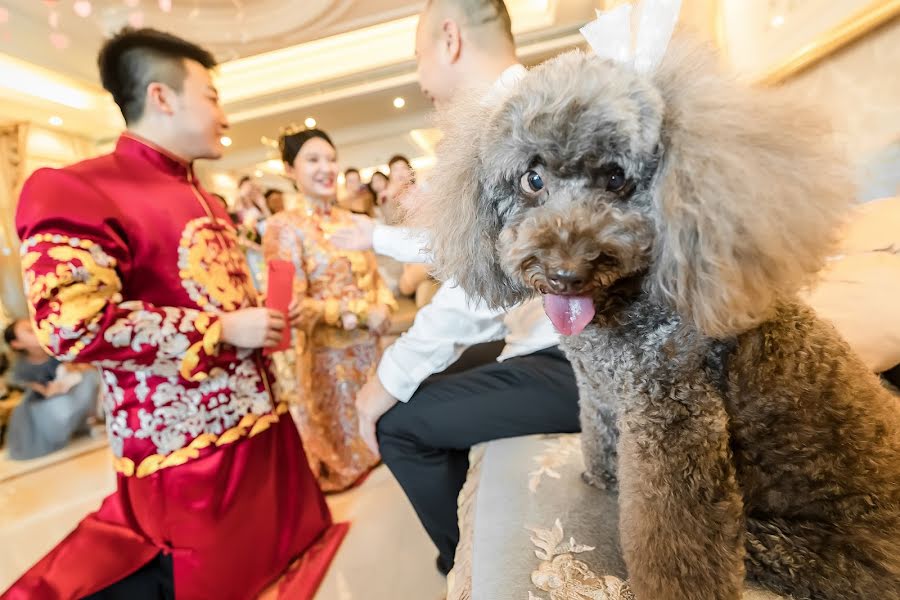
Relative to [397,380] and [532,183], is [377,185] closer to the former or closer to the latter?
[397,380]

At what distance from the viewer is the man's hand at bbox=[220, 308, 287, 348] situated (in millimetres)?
1154

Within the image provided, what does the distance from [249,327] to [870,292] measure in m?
1.38

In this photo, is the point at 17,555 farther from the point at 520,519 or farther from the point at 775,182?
the point at 775,182

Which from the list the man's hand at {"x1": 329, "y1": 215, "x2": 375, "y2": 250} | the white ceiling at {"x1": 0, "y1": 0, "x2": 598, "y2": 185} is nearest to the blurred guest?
the man's hand at {"x1": 329, "y1": 215, "x2": 375, "y2": 250}

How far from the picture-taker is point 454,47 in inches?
46.1

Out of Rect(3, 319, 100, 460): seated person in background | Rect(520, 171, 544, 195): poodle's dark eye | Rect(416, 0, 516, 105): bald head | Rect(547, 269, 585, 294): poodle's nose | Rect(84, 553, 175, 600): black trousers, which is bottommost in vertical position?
Rect(84, 553, 175, 600): black trousers

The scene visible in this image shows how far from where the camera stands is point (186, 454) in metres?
1.14

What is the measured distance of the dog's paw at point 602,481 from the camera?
0.80m

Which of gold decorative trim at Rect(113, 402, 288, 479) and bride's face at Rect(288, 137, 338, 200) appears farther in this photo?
bride's face at Rect(288, 137, 338, 200)

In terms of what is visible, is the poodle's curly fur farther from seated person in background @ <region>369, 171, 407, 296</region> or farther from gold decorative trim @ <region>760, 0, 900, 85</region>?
seated person in background @ <region>369, 171, 407, 296</region>

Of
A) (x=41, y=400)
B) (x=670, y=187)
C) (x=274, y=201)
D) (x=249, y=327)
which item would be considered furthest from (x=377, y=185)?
(x=670, y=187)

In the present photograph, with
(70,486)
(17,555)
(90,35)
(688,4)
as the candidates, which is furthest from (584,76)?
(90,35)

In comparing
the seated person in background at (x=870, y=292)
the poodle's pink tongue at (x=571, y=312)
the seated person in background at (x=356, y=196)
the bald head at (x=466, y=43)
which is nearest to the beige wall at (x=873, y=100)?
the seated person in background at (x=870, y=292)

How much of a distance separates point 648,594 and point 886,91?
1.40 m
